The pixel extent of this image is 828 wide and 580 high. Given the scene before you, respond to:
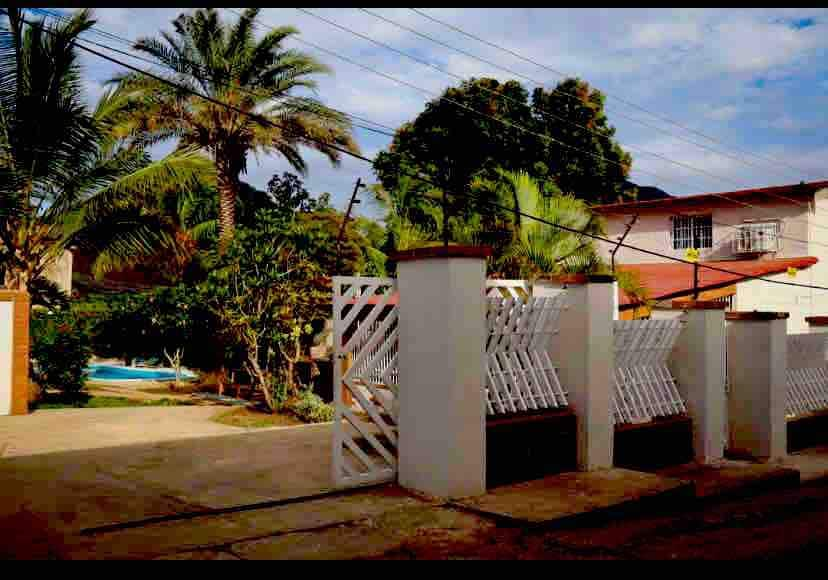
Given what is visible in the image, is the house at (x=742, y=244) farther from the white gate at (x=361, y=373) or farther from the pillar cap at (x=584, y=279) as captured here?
the white gate at (x=361, y=373)

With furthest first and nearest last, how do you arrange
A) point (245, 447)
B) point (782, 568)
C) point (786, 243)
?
point (786, 243), point (245, 447), point (782, 568)

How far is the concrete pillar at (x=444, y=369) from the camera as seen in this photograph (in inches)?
255

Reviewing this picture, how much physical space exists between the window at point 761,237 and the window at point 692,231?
1531 mm

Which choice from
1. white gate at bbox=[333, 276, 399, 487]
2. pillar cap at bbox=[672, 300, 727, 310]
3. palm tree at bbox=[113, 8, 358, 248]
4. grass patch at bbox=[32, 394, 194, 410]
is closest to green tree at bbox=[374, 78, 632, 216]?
palm tree at bbox=[113, 8, 358, 248]

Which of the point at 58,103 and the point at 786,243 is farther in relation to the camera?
the point at 786,243

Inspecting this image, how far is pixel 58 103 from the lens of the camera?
43.3ft

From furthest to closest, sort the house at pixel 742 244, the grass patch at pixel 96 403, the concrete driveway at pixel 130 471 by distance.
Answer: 1. the house at pixel 742 244
2. the grass patch at pixel 96 403
3. the concrete driveway at pixel 130 471

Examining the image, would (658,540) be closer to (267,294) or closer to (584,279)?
(584,279)

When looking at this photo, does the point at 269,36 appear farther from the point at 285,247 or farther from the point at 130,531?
the point at 130,531

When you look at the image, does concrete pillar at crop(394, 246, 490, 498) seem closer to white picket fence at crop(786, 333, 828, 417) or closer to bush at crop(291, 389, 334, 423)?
bush at crop(291, 389, 334, 423)

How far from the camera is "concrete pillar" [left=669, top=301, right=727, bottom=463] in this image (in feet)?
30.1

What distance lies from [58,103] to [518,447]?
10413 millimetres

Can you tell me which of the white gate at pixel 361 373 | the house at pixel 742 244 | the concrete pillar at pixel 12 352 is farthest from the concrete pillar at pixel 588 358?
the house at pixel 742 244
